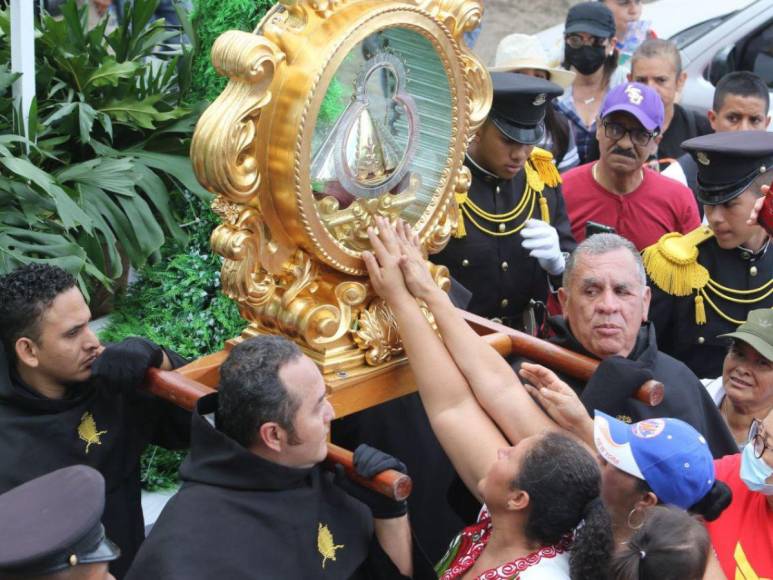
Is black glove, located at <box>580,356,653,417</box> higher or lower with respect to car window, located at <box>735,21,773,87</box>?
lower

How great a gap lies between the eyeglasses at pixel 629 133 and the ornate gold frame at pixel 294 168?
1.57m

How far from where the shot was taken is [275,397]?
2.25 m

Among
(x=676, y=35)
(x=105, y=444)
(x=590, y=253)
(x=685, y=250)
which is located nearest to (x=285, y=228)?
(x=105, y=444)

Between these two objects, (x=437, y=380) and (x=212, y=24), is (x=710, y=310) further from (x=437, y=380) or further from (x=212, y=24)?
(x=212, y=24)

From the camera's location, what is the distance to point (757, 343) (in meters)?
3.29

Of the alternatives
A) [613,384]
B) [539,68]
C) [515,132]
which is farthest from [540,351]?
[539,68]

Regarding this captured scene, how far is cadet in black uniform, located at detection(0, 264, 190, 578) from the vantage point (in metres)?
2.60

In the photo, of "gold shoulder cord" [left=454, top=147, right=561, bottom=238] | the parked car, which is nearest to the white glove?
"gold shoulder cord" [left=454, top=147, right=561, bottom=238]

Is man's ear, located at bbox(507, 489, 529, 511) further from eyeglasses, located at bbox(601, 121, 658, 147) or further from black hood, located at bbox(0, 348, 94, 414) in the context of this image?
eyeglasses, located at bbox(601, 121, 658, 147)

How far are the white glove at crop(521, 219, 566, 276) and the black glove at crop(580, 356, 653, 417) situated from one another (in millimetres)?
1080

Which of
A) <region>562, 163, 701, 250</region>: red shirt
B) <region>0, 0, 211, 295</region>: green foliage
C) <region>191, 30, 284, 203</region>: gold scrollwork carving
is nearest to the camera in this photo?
<region>191, 30, 284, 203</region>: gold scrollwork carving

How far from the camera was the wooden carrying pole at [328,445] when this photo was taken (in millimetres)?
2154

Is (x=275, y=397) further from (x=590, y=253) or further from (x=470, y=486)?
(x=590, y=253)

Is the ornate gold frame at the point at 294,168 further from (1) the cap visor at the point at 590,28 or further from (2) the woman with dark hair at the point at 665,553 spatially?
(1) the cap visor at the point at 590,28
